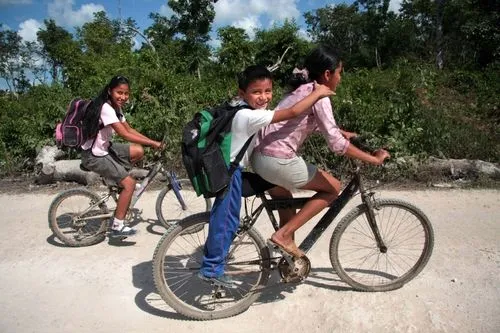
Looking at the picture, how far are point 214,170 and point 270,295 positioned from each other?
1292 mm

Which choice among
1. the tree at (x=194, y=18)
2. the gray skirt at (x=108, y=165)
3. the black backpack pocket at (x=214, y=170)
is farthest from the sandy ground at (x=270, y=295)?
the tree at (x=194, y=18)

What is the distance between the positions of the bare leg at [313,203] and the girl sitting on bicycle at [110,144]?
1.91 m

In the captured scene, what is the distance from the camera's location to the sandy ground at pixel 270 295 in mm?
3211

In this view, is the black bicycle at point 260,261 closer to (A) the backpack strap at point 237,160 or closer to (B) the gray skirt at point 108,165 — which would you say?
(A) the backpack strap at point 237,160

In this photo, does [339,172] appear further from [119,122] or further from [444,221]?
[119,122]

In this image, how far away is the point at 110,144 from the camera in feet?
15.4

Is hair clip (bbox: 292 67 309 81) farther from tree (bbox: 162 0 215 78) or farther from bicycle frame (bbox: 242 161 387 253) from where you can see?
tree (bbox: 162 0 215 78)

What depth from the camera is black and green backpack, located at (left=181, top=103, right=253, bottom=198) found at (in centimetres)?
296

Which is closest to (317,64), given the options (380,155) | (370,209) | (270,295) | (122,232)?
(380,155)

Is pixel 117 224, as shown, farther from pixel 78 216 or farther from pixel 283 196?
pixel 283 196

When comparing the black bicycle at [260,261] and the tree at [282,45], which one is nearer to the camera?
the black bicycle at [260,261]

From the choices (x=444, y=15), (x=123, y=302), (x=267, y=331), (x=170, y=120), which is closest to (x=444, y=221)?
(x=267, y=331)

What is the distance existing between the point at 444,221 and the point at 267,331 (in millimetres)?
2828

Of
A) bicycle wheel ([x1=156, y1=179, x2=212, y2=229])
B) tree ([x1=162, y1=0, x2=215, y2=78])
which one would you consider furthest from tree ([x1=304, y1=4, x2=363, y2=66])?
bicycle wheel ([x1=156, y1=179, x2=212, y2=229])
